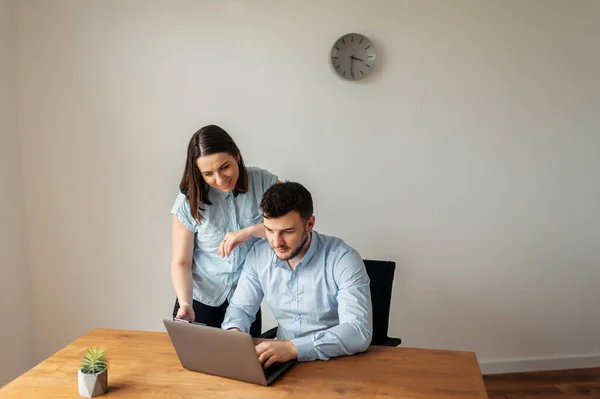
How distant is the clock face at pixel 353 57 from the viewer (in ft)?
10.9

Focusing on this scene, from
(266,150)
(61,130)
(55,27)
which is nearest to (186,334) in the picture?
(266,150)

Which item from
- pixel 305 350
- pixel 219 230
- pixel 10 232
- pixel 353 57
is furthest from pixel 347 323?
pixel 10 232

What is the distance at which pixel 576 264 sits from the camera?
3.65 meters

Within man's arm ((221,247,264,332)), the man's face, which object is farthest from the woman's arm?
the man's face

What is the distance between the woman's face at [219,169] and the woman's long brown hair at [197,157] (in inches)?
0.8

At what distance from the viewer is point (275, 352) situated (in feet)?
6.06

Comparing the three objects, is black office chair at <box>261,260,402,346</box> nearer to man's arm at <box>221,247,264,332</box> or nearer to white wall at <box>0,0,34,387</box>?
man's arm at <box>221,247,264,332</box>

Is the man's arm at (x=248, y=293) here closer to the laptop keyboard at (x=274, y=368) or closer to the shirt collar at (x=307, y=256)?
the shirt collar at (x=307, y=256)

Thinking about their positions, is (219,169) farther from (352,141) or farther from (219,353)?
(352,141)

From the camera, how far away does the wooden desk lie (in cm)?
167

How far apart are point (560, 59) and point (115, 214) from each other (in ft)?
9.64

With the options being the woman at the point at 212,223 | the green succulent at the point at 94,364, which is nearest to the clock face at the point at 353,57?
the woman at the point at 212,223

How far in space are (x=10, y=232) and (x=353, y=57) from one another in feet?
7.49

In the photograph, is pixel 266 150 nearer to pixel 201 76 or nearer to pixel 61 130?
pixel 201 76
